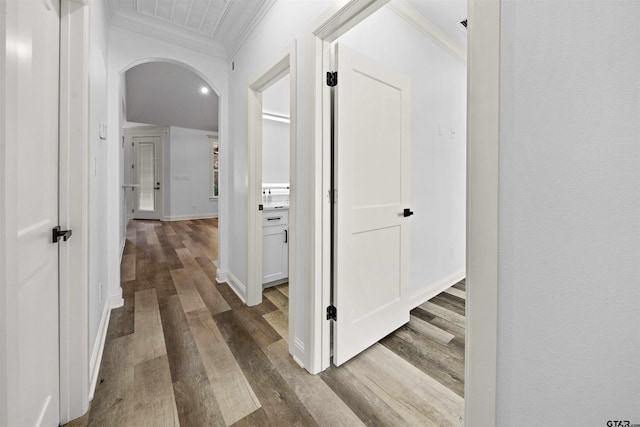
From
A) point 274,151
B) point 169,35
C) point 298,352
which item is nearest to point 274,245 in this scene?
point 274,151

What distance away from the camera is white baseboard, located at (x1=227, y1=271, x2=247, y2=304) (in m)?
2.46

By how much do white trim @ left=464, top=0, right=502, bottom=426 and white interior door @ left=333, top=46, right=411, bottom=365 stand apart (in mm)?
823

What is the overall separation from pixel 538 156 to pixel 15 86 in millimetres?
1390

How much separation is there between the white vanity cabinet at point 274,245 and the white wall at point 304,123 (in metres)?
0.24

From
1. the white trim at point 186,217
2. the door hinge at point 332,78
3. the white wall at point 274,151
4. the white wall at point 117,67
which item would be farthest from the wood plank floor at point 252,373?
the white trim at point 186,217

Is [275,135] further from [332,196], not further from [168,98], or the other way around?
[168,98]

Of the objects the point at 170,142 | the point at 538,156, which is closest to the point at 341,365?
the point at 538,156

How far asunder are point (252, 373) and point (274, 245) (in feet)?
4.56

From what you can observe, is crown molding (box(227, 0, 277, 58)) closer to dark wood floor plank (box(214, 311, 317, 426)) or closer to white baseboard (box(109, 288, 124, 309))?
dark wood floor plank (box(214, 311, 317, 426))

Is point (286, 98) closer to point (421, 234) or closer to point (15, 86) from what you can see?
point (421, 234)

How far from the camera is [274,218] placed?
273 cm

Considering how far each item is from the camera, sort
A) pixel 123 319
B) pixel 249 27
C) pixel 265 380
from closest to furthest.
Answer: pixel 265 380 → pixel 123 319 → pixel 249 27

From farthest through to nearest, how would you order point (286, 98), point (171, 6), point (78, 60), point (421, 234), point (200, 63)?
1. point (286, 98)
2. point (200, 63)
3. point (421, 234)
4. point (171, 6)
5. point (78, 60)

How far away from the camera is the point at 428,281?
253 centimetres
